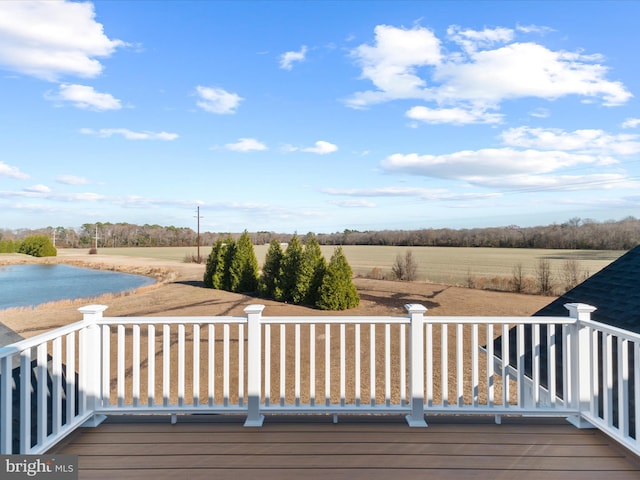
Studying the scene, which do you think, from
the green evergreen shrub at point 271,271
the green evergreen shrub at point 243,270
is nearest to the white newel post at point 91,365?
the green evergreen shrub at point 271,271

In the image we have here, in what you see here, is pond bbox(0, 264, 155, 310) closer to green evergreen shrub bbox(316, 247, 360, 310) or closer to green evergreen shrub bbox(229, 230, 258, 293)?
green evergreen shrub bbox(229, 230, 258, 293)

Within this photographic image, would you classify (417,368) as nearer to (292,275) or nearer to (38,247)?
(292,275)

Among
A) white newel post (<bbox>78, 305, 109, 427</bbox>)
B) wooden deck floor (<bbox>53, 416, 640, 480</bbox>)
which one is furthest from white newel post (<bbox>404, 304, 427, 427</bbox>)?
white newel post (<bbox>78, 305, 109, 427</bbox>)

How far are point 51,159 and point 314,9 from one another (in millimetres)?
9221

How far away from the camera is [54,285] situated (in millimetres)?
21266

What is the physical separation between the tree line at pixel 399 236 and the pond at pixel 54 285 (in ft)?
20.3

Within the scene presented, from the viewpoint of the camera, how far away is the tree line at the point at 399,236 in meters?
16.0

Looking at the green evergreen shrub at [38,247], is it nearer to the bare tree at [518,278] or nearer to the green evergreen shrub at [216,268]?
the green evergreen shrub at [216,268]

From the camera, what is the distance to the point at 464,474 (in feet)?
7.00

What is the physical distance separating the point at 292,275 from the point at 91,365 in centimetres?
1140

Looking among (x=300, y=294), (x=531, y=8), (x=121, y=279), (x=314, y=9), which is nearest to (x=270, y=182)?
(x=300, y=294)

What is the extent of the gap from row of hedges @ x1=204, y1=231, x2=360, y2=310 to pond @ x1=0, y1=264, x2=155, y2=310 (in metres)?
7.51

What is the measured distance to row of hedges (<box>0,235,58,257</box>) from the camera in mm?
36188

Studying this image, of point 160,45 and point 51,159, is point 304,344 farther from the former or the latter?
point 51,159
